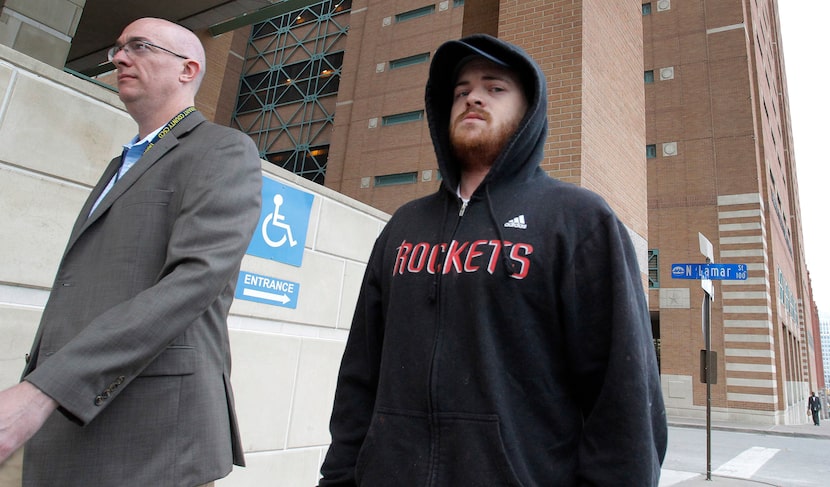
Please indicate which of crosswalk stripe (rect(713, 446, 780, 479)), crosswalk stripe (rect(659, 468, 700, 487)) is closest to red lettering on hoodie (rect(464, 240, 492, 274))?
crosswalk stripe (rect(659, 468, 700, 487))

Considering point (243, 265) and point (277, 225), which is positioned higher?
point (277, 225)

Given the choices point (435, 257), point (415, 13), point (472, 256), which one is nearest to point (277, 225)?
point (435, 257)

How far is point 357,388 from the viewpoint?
6.09 ft

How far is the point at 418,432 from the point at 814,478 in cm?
1117

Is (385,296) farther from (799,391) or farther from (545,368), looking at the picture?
(799,391)

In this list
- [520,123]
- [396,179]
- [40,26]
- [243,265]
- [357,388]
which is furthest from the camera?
[396,179]

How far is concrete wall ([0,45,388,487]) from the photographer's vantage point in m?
2.74

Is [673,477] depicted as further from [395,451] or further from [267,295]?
[395,451]

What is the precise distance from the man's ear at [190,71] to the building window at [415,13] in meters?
34.2

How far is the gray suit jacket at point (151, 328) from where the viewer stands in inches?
51.1

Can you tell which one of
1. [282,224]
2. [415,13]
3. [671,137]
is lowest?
[282,224]

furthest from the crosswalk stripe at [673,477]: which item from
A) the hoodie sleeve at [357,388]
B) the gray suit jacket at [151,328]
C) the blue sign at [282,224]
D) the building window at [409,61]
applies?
the building window at [409,61]

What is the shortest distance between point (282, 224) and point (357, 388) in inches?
93.0

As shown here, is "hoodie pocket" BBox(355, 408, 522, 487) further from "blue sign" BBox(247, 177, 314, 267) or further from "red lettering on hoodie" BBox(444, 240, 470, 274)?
"blue sign" BBox(247, 177, 314, 267)
